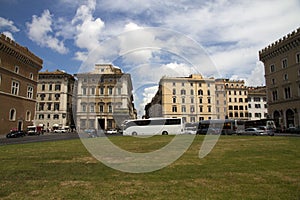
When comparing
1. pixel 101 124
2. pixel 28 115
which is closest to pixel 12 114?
pixel 28 115

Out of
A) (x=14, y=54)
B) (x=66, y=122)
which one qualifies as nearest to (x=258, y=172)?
(x=14, y=54)

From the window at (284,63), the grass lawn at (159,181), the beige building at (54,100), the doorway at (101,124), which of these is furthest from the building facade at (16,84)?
the window at (284,63)

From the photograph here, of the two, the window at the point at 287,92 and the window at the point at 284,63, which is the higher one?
the window at the point at 284,63

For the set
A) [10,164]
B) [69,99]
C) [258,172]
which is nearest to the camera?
[258,172]

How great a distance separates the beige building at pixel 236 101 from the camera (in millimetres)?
88375

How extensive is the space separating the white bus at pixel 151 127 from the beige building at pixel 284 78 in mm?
28696

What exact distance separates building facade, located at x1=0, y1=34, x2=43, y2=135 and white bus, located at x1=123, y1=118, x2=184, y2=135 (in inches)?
978

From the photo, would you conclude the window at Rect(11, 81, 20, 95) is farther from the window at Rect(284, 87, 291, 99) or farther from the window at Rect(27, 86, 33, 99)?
the window at Rect(284, 87, 291, 99)

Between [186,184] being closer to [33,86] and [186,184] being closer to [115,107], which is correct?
[33,86]

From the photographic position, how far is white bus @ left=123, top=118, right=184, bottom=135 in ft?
142

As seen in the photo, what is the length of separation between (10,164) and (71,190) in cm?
543

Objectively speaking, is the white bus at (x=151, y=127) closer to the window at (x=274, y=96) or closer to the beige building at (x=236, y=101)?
the window at (x=274, y=96)

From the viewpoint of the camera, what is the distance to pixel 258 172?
793 centimetres

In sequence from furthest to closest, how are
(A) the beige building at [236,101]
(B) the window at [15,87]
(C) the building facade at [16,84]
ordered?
(A) the beige building at [236,101], (B) the window at [15,87], (C) the building facade at [16,84]
